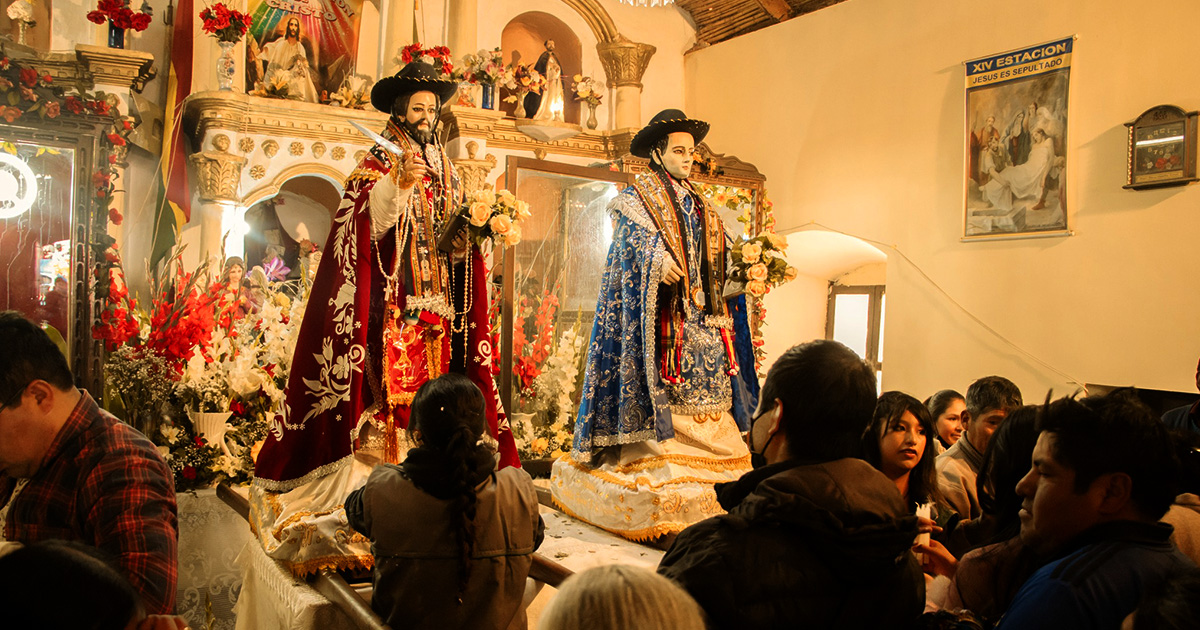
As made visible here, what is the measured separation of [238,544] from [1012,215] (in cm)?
604

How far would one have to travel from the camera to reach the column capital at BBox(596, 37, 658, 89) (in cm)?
940

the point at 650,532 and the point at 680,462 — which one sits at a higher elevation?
the point at 680,462

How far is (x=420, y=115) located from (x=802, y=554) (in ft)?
10.4

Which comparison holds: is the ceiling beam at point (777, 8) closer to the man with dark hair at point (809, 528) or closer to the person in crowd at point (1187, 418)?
the person in crowd at point (1187, 418)

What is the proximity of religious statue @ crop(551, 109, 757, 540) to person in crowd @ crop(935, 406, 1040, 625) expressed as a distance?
2.16 m

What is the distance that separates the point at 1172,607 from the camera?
52.4 inches

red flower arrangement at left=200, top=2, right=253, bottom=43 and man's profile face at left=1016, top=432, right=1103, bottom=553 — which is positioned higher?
red flower arrangement at left=200, top=2, right=253, bottom=43

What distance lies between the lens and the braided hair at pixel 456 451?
2.61 metres

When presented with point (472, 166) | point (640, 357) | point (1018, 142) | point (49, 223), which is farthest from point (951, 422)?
point (49, 223)

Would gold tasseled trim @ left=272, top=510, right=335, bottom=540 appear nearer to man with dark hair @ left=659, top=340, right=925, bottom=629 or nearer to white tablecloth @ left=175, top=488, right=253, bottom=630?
white tablecloth @ left=175, top=488, right=253, bottom=630

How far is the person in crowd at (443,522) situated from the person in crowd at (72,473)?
2.28 ft

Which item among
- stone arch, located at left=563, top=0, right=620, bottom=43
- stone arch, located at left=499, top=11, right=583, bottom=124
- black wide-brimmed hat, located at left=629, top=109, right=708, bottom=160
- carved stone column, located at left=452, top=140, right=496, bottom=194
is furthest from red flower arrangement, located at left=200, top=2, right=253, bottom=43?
black wide-brimmed hat, located at left=629, top=109, right=708, bottom=160

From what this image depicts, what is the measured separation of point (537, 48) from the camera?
954 centimetres

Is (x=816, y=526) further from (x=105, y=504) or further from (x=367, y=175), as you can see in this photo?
(x=367, y=175)
